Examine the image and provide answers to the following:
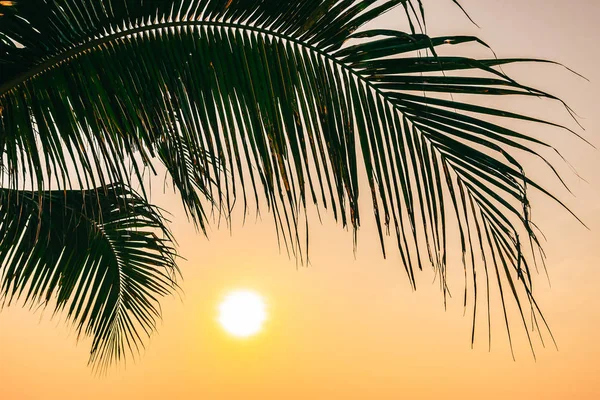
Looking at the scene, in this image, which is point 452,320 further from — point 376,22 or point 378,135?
point 378,135

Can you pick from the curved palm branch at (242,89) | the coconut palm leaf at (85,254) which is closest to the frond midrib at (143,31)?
the curved palm branch at (242,89)

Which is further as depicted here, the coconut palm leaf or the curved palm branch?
the coconut palm leaf

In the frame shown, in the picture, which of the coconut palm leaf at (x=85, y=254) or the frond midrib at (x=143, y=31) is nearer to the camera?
the frond midrib at (x=143, y=31)

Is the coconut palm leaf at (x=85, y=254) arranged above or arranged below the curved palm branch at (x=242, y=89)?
below

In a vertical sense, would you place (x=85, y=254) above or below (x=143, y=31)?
below

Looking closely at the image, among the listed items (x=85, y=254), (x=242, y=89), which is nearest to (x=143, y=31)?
(x=242, y=89)

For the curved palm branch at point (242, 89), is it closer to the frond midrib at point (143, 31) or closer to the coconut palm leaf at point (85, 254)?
the frond midrib at point (143, 31)

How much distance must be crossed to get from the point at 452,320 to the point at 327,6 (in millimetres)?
7544

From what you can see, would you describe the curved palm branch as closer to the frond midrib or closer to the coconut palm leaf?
the frond midrib

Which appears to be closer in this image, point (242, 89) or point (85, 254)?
point (242, 89)

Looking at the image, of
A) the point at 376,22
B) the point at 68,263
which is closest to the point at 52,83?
the point at 68,263

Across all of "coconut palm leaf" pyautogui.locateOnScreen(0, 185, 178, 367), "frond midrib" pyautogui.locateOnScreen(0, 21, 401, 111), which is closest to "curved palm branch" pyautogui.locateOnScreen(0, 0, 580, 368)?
"frond midrib" pyautogui.locateOnScreen(0, 21, 401, 111)

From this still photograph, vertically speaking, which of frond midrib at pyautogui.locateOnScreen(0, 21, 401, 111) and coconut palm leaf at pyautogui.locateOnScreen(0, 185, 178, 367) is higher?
frond midrib at pyautogui.locateOnScreen(0, 21, 401, 111)

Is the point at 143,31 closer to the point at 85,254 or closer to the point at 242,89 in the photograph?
the point at 242,89
